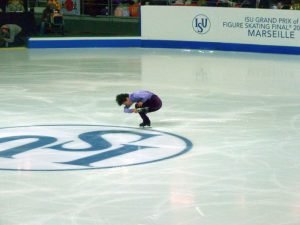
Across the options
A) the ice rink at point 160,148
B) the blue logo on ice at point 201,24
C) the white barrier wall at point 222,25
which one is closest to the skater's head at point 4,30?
the white barrier wall at point 222,25

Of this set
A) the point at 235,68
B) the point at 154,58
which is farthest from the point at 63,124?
the point at 154,58

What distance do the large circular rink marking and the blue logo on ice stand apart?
36.5 feet

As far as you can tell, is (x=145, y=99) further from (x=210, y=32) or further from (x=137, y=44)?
(x=137, y=44)

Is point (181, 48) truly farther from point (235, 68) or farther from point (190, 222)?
point (190, 222)

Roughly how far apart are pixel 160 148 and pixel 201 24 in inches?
489

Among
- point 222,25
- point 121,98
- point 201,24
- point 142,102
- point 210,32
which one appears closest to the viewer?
point 121,98

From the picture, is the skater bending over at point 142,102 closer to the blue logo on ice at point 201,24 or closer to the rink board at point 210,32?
the rink board at point 210,32

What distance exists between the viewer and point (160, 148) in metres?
8.48

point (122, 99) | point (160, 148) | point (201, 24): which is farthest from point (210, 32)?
point (160, 148)

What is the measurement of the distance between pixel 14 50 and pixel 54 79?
6274 mm

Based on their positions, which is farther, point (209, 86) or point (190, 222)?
point (209, 86)

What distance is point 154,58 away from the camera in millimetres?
18609

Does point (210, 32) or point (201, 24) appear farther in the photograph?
point (201, 24)

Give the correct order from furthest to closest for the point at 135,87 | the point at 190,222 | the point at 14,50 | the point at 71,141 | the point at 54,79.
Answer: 1. the point at 14,50
2. the point at 54,79
3. the point at 135,87
4. the point at 71,141
5. the point at 190,222
